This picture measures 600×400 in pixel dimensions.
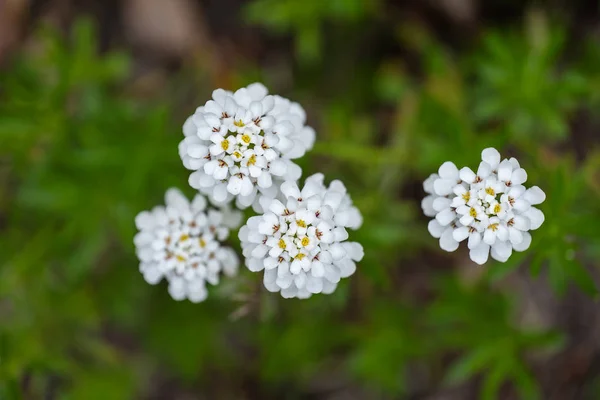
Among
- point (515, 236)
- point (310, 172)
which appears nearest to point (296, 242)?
point (515, 236)

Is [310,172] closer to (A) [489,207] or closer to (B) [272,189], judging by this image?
(B) [272,189]

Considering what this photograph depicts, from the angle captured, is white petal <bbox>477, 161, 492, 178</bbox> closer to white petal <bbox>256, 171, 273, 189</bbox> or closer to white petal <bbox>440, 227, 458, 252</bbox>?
white petal <bbox>440, 227, 458, 252</bbox>

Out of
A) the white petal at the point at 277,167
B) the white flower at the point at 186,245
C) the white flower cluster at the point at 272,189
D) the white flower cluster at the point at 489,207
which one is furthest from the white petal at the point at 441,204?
the white flower at the point at 186,245

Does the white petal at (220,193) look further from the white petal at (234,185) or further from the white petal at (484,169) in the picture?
the white petal at (484,169)

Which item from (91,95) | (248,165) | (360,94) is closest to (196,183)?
(248,165)

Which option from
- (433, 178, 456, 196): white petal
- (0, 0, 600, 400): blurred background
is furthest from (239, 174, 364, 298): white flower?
(0, 0, 600, 400): blurred background

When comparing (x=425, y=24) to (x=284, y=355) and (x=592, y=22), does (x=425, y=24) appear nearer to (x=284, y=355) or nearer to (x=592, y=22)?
(x=592, y=22)
